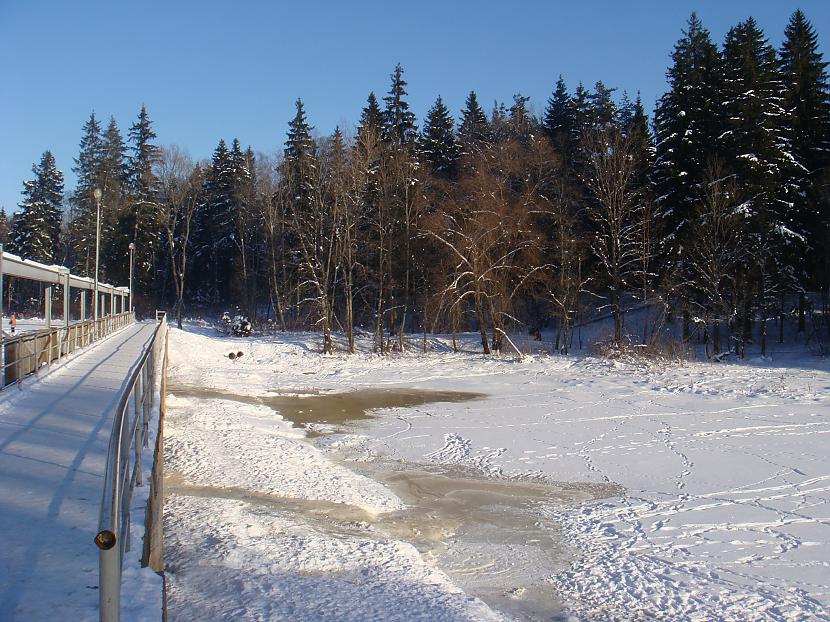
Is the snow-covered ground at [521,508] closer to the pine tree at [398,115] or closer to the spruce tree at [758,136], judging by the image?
the spruce tree at [758,136]

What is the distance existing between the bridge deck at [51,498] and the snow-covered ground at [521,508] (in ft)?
3.81

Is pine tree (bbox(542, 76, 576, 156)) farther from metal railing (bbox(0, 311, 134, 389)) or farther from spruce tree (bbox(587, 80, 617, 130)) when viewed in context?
metal railing (bbox(0, 311, 134, 389))

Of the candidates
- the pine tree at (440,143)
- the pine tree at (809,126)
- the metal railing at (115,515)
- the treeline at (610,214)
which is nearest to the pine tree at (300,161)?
the treeline at (610,214)

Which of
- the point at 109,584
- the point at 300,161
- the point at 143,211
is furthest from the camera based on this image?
the point at 143,211

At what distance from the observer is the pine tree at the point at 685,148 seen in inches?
1404

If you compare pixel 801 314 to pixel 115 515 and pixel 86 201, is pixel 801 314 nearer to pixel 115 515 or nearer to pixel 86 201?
pixel 115 515

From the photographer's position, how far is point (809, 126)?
123ft

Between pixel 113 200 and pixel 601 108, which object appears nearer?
pixel 601 108

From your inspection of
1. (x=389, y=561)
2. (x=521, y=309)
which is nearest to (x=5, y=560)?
(x=389, y=561)

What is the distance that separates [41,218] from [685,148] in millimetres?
62728

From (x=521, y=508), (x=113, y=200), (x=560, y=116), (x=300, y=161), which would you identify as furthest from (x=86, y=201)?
(x=521, y=508)

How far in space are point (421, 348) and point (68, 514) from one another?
32847 mm

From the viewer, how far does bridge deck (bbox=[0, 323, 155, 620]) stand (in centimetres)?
416

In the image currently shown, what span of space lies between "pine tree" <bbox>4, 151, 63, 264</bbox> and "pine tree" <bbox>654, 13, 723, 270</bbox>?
57993 millimetres
